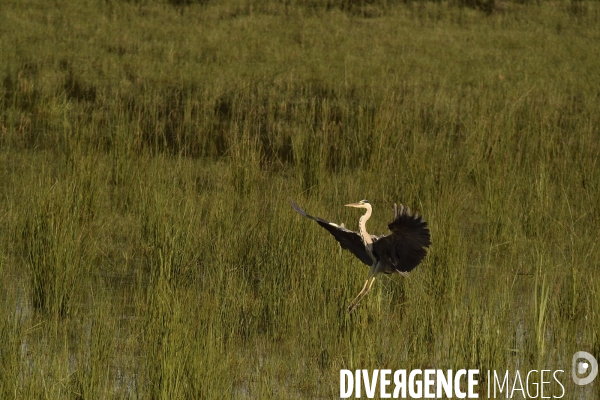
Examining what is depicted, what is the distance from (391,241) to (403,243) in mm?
47

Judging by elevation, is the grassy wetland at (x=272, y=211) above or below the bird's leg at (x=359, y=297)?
below

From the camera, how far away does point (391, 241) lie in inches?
147

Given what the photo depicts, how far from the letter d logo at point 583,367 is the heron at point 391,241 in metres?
0.75

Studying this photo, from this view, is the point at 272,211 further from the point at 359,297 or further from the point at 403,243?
the point at 403,243

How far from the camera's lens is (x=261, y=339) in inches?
171

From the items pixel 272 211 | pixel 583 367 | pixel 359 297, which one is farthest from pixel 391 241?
pixel 272 211

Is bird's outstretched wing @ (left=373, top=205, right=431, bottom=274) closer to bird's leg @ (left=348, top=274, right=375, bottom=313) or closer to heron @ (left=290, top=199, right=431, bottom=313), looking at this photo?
heron @ (left=290, top=199, right=431, bottom=313)

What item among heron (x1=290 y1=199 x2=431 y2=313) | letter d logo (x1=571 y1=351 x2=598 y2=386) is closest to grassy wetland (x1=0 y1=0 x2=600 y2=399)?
letter d logo (x1=571 y1=351 x2=598 y2=386)

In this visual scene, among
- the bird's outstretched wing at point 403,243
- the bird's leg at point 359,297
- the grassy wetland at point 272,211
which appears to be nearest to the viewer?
the bird's outstretched wing at point 403,243

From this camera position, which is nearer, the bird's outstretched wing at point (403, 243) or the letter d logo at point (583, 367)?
the bird's outstretched wing at point (403, 243)

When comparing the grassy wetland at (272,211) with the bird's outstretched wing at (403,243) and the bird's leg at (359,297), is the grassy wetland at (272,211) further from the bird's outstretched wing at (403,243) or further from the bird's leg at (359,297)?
the bird's outstretched wing at (403,243)

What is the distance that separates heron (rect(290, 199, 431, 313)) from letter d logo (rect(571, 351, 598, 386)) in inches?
29.4

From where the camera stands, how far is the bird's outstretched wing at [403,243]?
3576 millimetres

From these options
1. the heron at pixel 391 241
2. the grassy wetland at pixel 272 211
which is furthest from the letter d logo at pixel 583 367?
the heron at pixel 391 241
